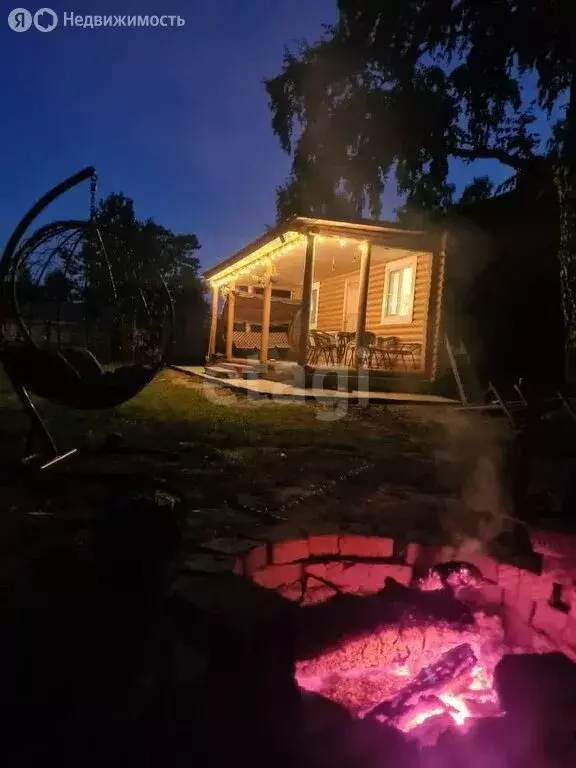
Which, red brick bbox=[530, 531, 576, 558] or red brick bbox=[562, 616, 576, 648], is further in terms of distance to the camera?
red brick bbox=[530, 531, 576, 558]

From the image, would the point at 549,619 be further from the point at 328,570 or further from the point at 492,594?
the point at 328,570

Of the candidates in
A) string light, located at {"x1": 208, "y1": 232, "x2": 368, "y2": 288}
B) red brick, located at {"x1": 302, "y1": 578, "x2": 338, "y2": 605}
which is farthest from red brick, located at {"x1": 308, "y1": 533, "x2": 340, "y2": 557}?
string light, located at {"x1": 208, "y1": 232, "x2": 368, "y2": 288}

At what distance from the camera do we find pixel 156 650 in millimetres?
2109

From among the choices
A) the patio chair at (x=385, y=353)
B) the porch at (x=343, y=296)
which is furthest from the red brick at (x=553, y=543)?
the patio chair at (x=385, y=353)

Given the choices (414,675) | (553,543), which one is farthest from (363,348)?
(414,675)

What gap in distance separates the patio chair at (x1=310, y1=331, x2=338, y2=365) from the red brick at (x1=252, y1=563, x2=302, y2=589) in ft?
38.0

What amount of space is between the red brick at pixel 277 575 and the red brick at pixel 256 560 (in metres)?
0.03

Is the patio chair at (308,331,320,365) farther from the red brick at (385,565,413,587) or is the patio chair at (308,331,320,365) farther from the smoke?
the red brick at (385,565,413,587)

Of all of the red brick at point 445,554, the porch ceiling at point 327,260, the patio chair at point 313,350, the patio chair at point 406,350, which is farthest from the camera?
the patio chair at point 313,350

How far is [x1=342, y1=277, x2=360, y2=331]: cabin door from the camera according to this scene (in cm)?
1816

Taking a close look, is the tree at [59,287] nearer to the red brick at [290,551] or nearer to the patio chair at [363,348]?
the red brick at [290,551]

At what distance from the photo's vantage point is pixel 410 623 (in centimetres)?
271

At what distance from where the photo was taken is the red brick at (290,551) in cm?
328

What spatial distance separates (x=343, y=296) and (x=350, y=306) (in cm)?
52
